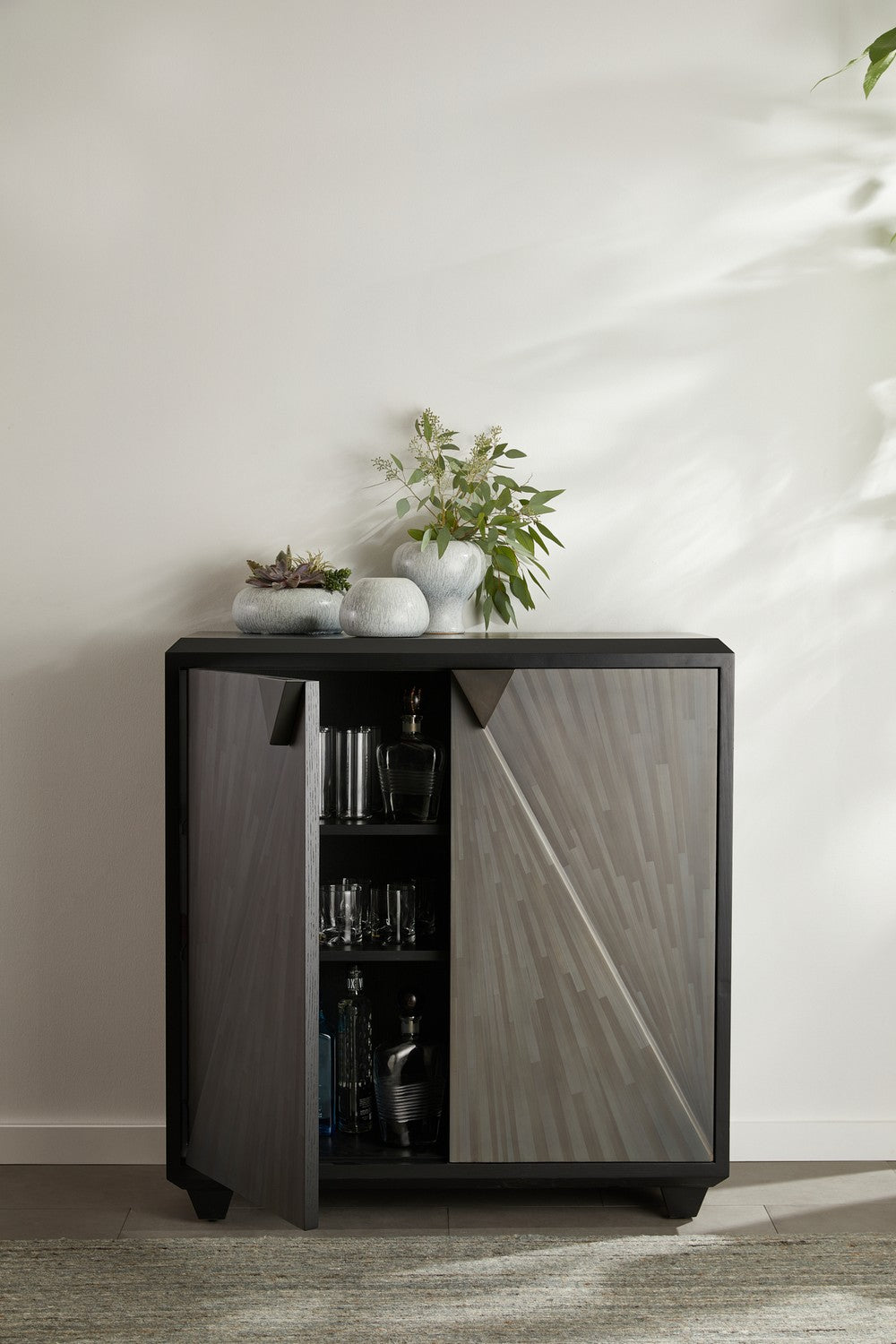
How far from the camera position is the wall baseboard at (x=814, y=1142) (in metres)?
2.51

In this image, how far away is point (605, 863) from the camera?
2.13 m

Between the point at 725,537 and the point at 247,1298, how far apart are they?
179 centimetres

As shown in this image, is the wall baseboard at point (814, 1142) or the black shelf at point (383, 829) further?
the wall baseboard at point (814, 1142)

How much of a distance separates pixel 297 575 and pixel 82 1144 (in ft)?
4.46

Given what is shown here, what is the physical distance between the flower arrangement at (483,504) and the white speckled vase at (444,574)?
0.03 meters

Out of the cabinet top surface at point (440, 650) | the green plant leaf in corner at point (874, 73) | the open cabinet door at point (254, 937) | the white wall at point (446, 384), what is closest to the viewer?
the open cabinet door at point (254, 937)

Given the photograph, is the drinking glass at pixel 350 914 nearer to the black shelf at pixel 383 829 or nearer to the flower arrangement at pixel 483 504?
the black shelf at pixel 383 829

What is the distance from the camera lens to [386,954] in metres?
2.17

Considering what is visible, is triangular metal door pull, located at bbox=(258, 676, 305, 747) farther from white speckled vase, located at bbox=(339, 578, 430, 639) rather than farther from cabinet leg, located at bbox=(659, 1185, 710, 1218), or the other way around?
cabinet leg, located at bbox=(659, 1185, 710, 1218)

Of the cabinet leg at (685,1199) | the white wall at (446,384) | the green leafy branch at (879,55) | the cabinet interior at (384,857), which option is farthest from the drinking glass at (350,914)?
the green leafy branch at (879,55)

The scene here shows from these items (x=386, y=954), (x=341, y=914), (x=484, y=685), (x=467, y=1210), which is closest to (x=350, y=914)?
(x=341, y=914)

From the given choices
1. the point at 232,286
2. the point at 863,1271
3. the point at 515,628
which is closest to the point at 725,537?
the point at 515,628

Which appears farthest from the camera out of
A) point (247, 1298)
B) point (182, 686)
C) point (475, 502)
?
point (475, 502)

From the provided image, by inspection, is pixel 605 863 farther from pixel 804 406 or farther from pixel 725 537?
pixel 804 406
